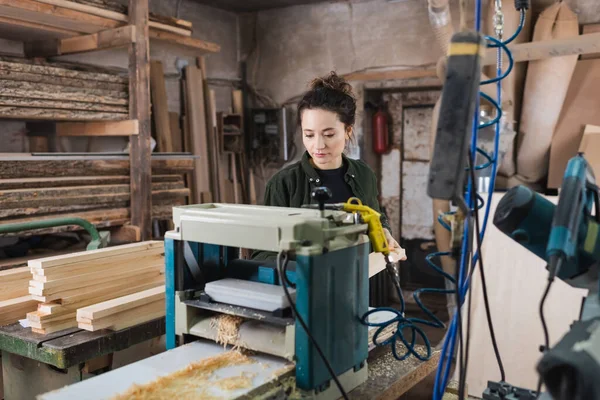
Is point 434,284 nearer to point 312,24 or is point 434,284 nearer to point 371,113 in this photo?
point 371,113

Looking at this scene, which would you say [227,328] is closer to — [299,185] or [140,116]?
[299,185]

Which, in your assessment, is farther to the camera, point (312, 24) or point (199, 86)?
point (312, 24)

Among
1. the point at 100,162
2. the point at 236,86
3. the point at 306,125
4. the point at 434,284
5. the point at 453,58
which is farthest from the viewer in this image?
the point at 236,86

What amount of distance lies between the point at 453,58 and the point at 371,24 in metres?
4.01

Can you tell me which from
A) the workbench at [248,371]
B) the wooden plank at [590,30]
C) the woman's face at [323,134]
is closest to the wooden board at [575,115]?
the wooden plank at [590,30]

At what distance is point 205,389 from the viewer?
1.12m

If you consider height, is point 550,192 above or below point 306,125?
below

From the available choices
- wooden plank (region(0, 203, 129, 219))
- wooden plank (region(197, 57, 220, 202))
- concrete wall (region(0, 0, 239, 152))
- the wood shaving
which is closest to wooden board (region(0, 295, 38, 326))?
wooden plank (region(0, 203, 129, 219))

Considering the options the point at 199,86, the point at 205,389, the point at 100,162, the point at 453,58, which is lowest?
the point at 205,389

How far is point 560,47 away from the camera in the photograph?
10.4ft

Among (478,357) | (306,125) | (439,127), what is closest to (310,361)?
(439,127)

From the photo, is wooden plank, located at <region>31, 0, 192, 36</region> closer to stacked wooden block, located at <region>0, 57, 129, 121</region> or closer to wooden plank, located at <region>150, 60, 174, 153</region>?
stacked wooden block, located at <region>0, 57, 129, 121</region>

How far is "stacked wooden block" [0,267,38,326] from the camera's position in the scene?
1897 millimetres

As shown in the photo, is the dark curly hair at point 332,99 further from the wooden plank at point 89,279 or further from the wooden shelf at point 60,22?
the wooden shelf at point 60,22
